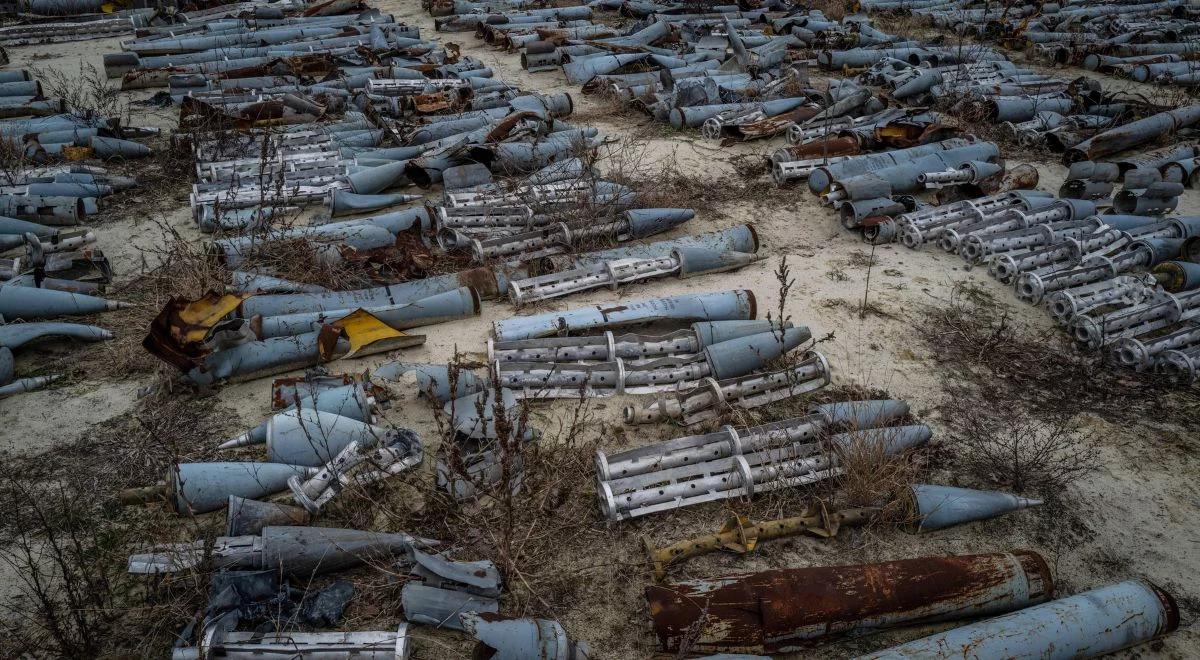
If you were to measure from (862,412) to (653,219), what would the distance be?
8.71 ft

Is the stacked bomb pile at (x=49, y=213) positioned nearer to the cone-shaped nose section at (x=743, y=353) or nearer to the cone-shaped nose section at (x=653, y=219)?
the cone-shaped nose section at (x=653, y=219)

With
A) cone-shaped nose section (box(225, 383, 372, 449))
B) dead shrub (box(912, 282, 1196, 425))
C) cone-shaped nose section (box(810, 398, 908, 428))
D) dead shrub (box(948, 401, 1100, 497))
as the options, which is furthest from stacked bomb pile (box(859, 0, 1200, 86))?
cone-shaped nose section (box(225, 383, 372, 449))

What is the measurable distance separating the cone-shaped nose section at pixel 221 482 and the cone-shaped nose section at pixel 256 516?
108 millimetres

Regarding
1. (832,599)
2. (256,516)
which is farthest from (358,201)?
(832,599)

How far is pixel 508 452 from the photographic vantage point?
10.2ft

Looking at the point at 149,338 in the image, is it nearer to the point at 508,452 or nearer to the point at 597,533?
the point at 508,452

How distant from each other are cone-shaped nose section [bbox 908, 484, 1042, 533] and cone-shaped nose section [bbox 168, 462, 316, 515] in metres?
→ 2.82

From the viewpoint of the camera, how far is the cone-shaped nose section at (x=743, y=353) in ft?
14.5

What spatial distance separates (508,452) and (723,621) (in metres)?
1.05

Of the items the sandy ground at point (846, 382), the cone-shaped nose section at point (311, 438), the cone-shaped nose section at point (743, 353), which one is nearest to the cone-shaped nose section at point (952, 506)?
the sandy ground at point (846, 382)

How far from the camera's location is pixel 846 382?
180 inches

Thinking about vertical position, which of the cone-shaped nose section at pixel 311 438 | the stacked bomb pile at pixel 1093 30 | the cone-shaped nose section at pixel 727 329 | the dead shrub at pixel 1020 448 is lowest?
the cone-shaped nose section at pixel 311 438

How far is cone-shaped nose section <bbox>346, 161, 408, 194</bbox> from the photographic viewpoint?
672cm

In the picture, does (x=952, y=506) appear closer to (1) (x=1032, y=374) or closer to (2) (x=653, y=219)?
(1) (x=1032, y=374)
